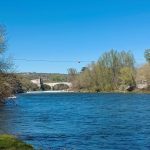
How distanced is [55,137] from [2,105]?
53.3m

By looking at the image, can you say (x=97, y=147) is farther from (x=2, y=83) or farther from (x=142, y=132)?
(x=2, y=83)

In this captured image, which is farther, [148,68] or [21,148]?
[148,68]

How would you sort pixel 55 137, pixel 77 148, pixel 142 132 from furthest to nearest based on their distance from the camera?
pixel 142 132
pixel 55 137
pixel 77 148

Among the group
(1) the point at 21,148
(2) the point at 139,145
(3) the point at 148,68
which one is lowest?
(2) the point at 139,145

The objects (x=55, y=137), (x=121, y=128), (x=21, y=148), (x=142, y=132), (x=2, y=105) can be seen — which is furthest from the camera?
(x=2, y=105)

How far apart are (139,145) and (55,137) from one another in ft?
25.6

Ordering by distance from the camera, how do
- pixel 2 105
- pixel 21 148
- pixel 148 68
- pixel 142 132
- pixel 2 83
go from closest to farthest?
pixel 21 148
pixel 142 132
pixel 2 83
pixel 2 105
pixel 148 68

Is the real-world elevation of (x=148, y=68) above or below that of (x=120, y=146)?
above

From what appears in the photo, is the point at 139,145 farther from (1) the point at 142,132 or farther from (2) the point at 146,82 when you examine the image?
(2) the point at 146,82

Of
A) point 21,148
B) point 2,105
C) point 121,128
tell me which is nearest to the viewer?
point 21,148

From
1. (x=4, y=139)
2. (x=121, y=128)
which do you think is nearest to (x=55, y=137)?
(x=121, y=128)

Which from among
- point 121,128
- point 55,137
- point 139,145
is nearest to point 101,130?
point 121,128

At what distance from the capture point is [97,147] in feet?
99.3

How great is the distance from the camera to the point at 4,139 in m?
17.2
